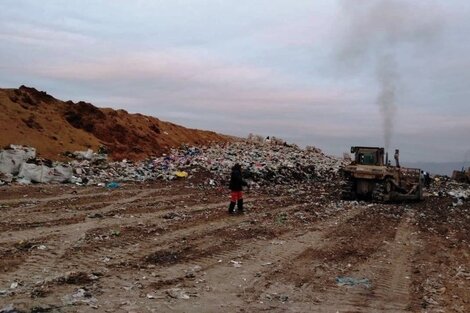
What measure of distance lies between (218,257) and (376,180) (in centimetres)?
1018

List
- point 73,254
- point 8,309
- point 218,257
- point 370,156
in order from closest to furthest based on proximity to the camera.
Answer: point 8,309, point 73,254, point 218,257, point 370,156

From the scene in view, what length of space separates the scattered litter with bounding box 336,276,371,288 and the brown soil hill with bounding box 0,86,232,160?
17466mm

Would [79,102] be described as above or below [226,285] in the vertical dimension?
above

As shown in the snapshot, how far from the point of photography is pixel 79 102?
98.1ft

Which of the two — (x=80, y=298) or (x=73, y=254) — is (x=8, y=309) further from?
(x=73, y=254)

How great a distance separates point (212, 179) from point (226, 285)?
1424cm

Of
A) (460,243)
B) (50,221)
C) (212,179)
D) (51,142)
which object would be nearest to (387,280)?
(460,243)

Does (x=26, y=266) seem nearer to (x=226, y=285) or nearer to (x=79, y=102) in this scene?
(x=226, y=285)

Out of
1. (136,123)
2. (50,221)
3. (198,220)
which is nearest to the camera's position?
(50,221)

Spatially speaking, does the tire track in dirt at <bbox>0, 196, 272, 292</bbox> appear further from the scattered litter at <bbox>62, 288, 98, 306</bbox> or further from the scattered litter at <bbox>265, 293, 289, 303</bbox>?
the scattered litter at <bbox>265, 293, 289, 303</bbox>

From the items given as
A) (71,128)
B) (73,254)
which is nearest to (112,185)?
(73,254)

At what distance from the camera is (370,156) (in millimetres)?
17625

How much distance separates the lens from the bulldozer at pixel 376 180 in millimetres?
17047

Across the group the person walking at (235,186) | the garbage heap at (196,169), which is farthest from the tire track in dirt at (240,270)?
the garbage heap at (196,169)
